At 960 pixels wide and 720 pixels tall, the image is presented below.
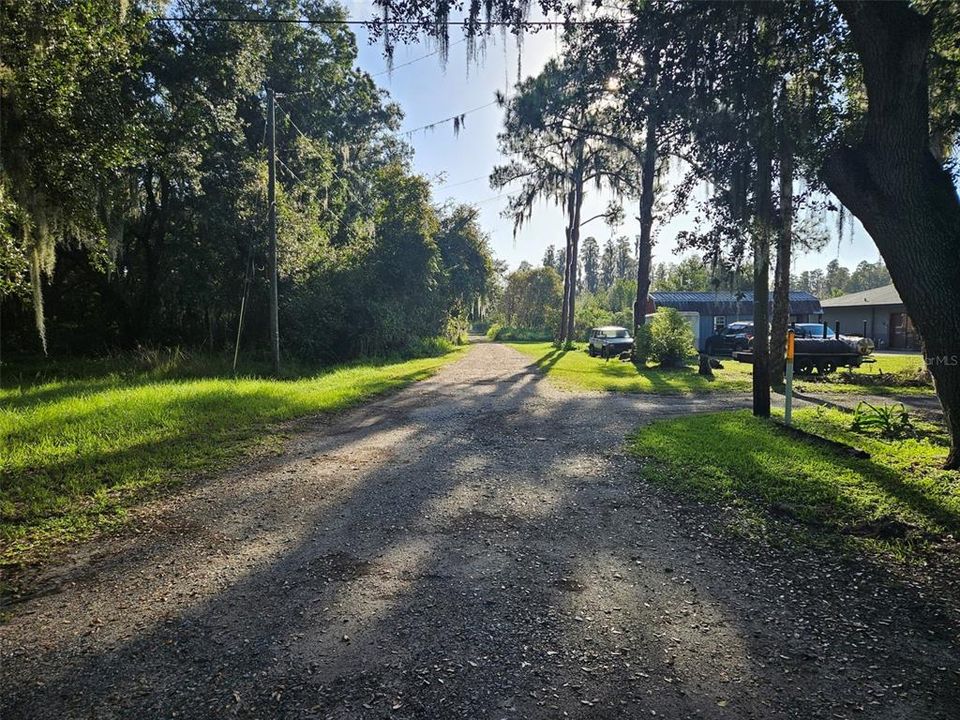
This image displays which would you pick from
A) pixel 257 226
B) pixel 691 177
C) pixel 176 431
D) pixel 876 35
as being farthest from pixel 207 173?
pixel 876 35

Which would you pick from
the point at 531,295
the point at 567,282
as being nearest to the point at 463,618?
the point at 567,282

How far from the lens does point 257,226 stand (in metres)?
16.0

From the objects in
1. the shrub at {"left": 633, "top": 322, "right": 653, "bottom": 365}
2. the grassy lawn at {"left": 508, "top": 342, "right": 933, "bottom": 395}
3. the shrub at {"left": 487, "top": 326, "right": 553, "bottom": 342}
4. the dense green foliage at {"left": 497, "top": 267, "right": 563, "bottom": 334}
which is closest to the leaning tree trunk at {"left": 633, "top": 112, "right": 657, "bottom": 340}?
the shrub at {"left": 633, "top": 322, "right": 653, "bottom": 365}

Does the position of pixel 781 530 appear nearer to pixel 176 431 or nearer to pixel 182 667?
pixel 182 667

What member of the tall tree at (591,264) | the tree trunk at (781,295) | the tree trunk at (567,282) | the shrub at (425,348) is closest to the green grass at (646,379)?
the tree trunk at (781,295)

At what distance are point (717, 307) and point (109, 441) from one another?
3519 cm

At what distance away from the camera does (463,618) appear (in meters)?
2.66

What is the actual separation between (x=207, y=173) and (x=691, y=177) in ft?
48.2

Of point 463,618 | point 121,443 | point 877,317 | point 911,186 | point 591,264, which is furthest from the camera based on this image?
point 591,264

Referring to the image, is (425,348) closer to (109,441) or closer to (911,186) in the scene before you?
(109,441)

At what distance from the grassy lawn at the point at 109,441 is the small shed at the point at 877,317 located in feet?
115

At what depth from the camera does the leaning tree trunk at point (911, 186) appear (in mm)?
4422

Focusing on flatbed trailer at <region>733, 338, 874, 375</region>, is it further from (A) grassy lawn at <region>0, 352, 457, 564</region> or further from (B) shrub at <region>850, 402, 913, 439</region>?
(A) grassy lawn at <region>0, 352, 457, 564</region>

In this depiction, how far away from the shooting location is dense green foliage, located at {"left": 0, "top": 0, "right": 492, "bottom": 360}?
25.3 ft
